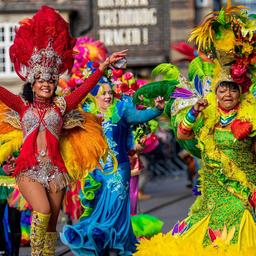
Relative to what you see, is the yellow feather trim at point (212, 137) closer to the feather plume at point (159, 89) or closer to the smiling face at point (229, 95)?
the smiling face at point (229, 95)

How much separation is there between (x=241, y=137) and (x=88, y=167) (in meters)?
1.27

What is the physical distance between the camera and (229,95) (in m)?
7.88

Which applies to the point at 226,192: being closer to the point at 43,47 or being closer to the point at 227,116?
the point at 227,116

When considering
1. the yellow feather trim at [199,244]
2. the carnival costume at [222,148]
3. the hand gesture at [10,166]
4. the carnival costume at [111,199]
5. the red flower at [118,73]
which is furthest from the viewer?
the red flower at [118,73]

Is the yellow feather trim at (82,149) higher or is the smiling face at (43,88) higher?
the smiling face at (43,88)

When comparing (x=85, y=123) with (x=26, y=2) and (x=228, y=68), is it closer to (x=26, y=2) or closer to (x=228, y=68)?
(x=228, y=68)

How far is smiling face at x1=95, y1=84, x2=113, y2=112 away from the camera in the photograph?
32.0 ft

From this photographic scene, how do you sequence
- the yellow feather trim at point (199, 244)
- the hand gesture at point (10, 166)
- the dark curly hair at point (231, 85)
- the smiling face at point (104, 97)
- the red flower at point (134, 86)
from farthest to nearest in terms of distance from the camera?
the red flower at point (134, 86)
the smiling face at point (104, 97)
the hand gesture at point (10, 166)
the dark curly hair at point (231, 85)
the yellow feather trim at point (199, 244)

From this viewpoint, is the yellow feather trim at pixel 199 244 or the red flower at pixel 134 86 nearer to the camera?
the yellow feather trim at pixel 199 244

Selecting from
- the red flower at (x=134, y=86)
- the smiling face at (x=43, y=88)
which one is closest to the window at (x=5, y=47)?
the red flower at (x=134, y=86)

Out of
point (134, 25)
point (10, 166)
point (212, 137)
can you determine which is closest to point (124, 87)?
point (10, 166)

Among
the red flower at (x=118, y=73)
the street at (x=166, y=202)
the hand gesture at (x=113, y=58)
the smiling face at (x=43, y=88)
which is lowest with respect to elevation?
the street at (x=166, y=202)

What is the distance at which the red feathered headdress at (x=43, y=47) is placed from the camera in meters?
7.98

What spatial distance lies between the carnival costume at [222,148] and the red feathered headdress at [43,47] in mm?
1003
